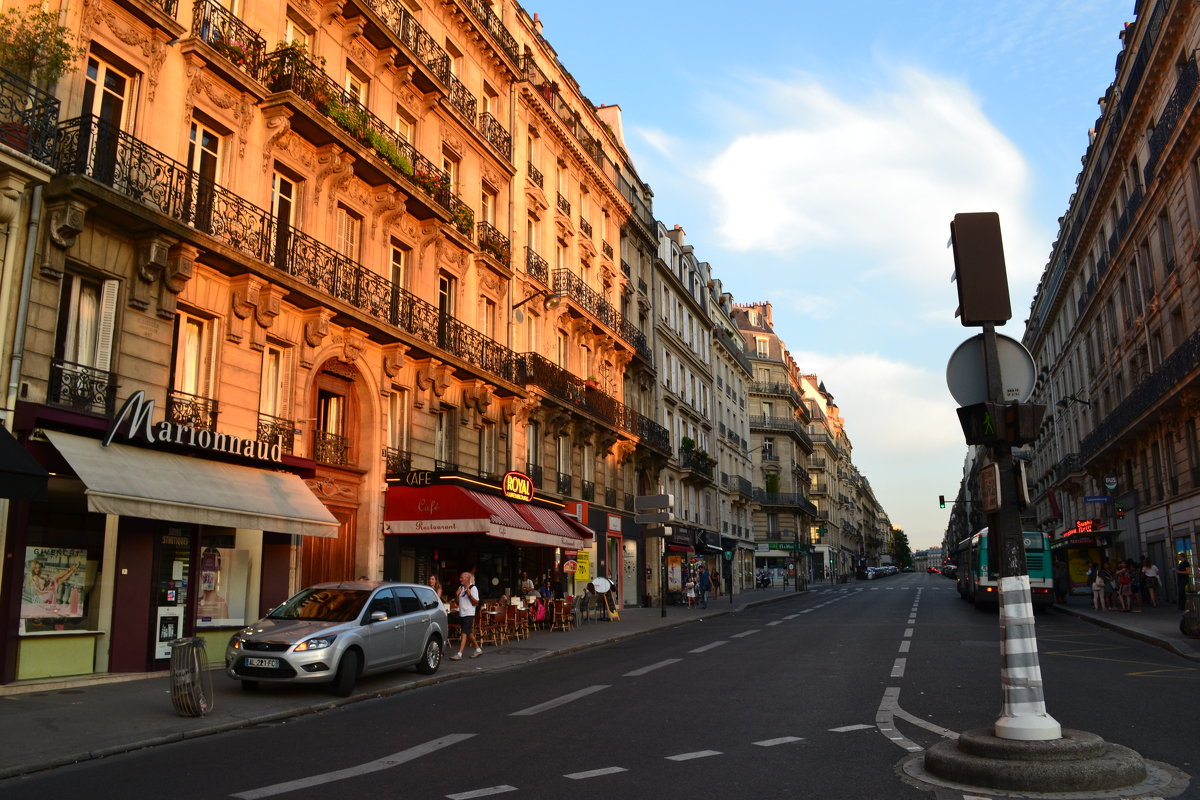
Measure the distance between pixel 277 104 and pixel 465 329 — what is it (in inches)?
335

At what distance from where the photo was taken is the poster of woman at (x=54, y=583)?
12273mm

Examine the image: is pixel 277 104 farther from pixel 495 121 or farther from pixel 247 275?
pixel 495 121

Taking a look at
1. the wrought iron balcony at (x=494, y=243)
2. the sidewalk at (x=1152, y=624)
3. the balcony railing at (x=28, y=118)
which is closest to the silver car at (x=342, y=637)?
the balcony railing at (x=28, y=118)

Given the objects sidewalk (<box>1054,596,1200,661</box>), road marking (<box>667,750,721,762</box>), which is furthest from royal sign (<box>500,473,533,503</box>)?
road marking (<box>667,750,721,762</box>)

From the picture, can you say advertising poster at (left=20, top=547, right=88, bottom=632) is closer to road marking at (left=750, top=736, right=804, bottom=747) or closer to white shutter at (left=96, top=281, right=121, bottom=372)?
white shutter at (left=96, top=281, right=121, bottom=372)

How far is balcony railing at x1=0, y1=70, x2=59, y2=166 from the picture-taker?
12102 mm

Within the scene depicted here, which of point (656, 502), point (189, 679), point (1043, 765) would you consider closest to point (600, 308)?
point (656, 502)

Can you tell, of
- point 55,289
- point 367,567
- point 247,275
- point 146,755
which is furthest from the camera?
point 367,567

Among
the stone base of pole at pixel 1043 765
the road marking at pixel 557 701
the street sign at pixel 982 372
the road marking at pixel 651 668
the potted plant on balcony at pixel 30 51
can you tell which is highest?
the potted plant on balcony at pixel 30 51

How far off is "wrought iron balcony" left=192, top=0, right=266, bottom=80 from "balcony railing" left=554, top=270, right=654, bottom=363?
15075mm

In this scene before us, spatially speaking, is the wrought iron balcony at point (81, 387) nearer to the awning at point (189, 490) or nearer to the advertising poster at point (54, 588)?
the awning at point (189, 490)

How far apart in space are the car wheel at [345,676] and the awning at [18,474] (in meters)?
4.26

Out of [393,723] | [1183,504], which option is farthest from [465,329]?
[1183,504]

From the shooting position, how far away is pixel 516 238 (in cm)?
2888
